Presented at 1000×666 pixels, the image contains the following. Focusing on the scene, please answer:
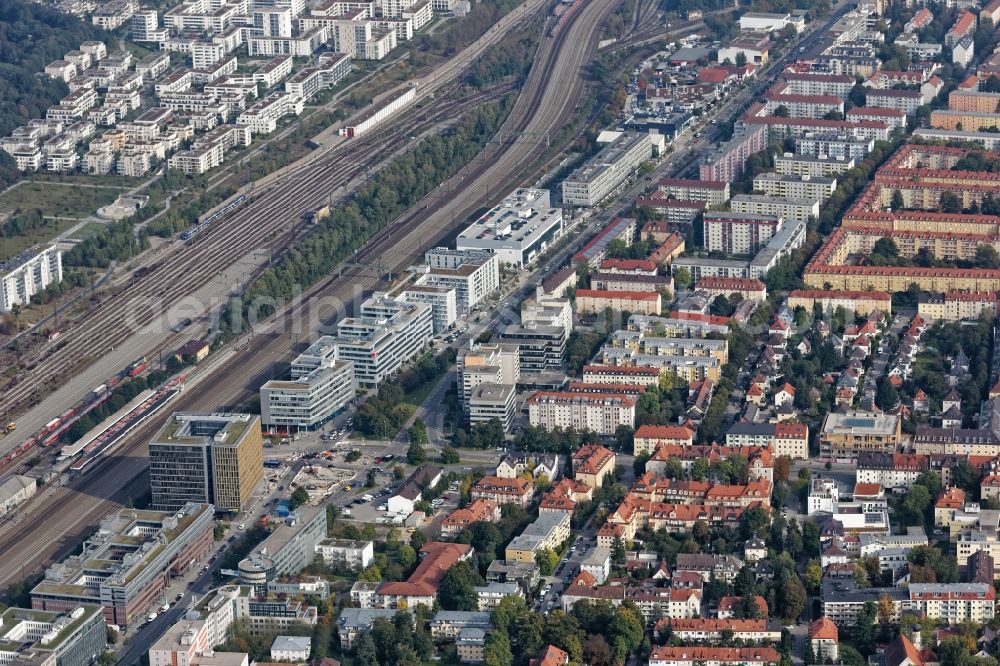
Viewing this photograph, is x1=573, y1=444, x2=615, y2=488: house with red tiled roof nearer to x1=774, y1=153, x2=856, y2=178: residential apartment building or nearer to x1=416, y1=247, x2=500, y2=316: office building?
x1=416, y1=247, x2=500, y2=316: office building

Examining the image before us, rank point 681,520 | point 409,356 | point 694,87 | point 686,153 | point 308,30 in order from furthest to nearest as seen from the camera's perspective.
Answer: point 308,30 → point 694,87 → point 686,153 → point 409,356 → point 681,520

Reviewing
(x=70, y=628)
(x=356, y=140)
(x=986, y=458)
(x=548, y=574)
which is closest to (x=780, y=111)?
(x=356, y=140)

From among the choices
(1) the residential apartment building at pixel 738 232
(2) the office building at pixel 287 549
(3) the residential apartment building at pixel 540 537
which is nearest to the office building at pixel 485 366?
(3) the residential apartment building at pixel 540 537

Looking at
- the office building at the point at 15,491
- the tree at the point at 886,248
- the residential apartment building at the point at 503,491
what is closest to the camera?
the residential apartment building at the point at 503,491

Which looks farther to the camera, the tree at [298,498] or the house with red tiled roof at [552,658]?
the tree at [298,498]

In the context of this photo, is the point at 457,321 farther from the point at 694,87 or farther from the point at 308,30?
the point at 308,30

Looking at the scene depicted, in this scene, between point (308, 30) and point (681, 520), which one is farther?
point (308, 30)

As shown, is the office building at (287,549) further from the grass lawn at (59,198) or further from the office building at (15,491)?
the grass lawn at (59,198)

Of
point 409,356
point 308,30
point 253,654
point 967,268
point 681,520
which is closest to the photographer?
point 253,654
